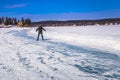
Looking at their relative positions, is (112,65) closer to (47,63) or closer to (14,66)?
(47,63)

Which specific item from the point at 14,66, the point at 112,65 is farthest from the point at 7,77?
the point at 112,65

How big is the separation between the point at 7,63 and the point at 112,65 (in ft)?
14.7

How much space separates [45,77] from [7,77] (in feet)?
4.13

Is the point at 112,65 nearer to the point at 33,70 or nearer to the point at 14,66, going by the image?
the point at 33,70

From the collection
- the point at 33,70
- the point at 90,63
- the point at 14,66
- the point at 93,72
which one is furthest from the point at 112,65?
the point at 14,66

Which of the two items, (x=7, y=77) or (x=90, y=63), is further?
(x=90, y=63)

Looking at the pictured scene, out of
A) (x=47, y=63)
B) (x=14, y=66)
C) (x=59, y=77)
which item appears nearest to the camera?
(x=59, y=77)

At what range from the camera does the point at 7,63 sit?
9453 mm

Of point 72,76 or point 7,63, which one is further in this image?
point 7,63

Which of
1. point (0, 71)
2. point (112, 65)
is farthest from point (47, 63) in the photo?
point (112, 65)

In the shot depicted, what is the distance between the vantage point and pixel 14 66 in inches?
345

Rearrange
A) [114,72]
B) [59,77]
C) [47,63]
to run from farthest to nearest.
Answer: [47,63], [114,72], [59,77]

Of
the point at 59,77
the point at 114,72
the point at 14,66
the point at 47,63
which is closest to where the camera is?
the point at 59,77

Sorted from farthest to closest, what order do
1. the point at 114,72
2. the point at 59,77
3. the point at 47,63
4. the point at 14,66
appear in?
the point at 47,63 < the point at 14,66 < the point at 114,72 < the point at 59,77
